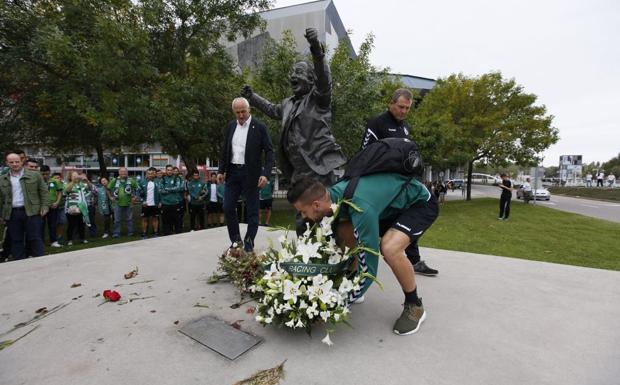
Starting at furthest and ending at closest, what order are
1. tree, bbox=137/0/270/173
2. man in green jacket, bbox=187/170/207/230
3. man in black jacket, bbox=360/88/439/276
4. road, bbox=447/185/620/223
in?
road, bbox=447/185/620/223
tree, bbox=137/0/270/173
man in green jacket, bbox=187/170/207/230
man in black jacket, bbox=360/88/439/276

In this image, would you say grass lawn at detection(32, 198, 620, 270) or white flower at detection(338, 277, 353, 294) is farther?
grass lawn at detection(32, 198, 620, 270)

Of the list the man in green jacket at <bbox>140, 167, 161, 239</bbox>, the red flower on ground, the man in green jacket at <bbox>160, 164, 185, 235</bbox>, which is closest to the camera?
the red flower on ground

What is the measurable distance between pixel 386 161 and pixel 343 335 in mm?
1244

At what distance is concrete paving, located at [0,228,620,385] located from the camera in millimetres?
1856

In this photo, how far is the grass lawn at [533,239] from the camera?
23.9ft

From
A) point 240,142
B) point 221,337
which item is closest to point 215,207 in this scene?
point 240,142

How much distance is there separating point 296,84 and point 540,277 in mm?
3313

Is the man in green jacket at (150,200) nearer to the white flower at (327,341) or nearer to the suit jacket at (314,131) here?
the suit jacket at (314,131)

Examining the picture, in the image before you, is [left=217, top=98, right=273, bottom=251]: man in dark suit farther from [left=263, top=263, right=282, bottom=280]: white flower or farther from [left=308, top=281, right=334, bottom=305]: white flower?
[left=308, top=281, right=334, bottom=305]: white flower

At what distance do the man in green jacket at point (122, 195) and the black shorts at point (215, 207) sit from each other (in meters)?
2.08

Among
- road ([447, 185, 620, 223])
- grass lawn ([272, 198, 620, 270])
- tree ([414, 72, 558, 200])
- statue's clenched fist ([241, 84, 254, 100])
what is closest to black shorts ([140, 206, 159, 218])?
grass lawn ([272, 198, 620, 270])

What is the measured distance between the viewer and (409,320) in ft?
7.74

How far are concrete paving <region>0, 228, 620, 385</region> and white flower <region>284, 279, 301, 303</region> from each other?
325 mm

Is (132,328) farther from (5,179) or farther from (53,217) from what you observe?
(53,217)
